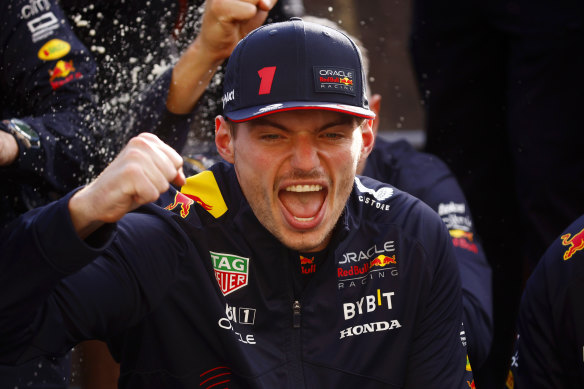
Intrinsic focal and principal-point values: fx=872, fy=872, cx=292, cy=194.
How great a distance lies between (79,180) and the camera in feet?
9.08

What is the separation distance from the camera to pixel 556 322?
2.07m

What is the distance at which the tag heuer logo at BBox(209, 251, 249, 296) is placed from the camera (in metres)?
2.04

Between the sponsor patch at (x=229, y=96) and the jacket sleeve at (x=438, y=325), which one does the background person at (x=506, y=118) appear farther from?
the sponsor patch at (x=229, y=96)

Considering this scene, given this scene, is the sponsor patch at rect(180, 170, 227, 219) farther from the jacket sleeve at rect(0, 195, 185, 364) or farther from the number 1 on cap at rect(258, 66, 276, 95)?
the number 1 on cap at rect(258, 66, 276, 95)

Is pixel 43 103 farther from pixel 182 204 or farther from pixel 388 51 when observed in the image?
pixel 388 51

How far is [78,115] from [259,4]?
2.31 ft

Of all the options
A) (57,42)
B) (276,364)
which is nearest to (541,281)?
(276,364)

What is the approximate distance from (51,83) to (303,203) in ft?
3.51

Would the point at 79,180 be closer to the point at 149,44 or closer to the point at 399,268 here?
the point at 149,44

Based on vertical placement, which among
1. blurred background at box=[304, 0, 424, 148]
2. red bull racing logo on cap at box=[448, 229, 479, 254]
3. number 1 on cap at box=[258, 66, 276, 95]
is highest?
number 1 on cap at box=[258, 66, 276, 95]

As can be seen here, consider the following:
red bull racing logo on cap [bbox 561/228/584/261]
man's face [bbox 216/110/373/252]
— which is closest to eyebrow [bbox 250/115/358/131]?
man's face [bbox 216/110/373/252]

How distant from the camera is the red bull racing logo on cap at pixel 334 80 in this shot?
200 centimetres

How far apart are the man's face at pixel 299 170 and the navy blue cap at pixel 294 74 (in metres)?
0.04

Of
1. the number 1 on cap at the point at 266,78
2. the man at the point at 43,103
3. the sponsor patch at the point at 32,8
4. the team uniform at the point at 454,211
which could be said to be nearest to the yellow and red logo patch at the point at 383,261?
the number 1 on cap at the point at 266,78
